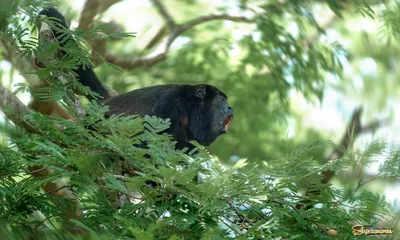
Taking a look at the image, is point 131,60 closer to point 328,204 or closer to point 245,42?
point 245,42

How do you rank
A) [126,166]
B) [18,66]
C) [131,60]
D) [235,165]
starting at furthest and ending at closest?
[131,60] < [18,66] < [126,166] < [235,165]

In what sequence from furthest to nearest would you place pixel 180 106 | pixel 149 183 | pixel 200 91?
pixel 200 91
pixel 180 106
pixel 149 183

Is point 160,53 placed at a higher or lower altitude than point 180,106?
higher

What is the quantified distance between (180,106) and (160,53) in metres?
1.73

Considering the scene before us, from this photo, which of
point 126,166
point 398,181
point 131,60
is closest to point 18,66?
point 131,60

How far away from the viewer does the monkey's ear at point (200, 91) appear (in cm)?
671

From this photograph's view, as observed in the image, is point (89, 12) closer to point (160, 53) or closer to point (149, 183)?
point (160, 53)

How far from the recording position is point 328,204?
3.25m

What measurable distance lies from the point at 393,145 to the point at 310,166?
1.38ft

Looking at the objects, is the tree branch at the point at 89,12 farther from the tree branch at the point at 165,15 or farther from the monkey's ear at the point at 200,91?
the tree branch at the point at 165,15

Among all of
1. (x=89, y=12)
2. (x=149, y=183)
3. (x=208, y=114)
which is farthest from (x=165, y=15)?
(x=149, y=183)

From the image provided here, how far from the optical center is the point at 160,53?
25.9ft

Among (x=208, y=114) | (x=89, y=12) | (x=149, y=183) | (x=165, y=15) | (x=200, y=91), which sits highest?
(x=89, y=12)

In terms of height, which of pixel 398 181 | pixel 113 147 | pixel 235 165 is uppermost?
pixel 113 147
